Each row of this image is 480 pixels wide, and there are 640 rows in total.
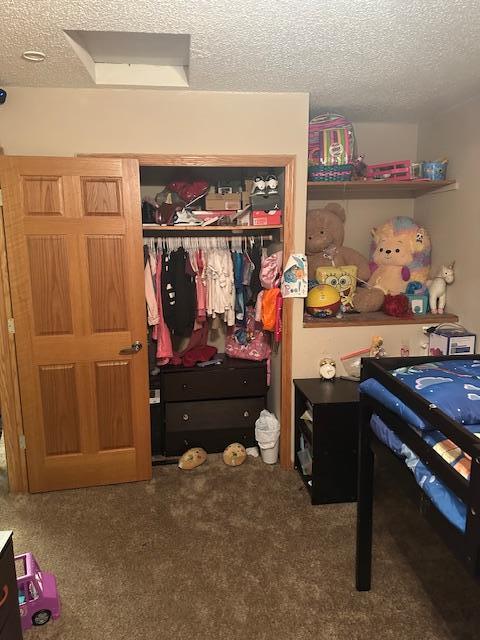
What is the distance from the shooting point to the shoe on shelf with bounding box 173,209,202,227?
9.75ft

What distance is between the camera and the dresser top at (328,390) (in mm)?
2676

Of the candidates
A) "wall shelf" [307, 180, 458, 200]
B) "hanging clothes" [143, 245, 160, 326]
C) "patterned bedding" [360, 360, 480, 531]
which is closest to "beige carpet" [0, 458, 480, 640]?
"patterned bedding" [360, 360, 480, 531]

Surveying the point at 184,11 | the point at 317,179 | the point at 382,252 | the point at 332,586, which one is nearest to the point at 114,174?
the point at 184,11

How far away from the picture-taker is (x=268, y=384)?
3.43m

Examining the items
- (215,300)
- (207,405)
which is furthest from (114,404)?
(215,300)

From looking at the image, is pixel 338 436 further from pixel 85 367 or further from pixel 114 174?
pixel 114 174

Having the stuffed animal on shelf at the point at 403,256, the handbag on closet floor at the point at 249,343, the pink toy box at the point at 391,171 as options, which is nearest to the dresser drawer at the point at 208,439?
the handbag on closet floor at the point at 249,343

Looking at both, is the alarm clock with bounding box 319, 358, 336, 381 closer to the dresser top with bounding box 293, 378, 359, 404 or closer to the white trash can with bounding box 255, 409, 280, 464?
the dresser top with bounding box 293, 378, 359, 404

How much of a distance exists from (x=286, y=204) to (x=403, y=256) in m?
1.01

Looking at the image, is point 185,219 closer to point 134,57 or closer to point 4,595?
point 134,57

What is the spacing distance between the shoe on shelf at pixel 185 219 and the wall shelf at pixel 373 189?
30.1 inches

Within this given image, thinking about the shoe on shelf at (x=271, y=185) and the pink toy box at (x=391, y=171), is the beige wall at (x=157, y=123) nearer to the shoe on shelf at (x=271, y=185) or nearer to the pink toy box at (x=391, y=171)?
the shoe on shelf at (x=271, y=185)

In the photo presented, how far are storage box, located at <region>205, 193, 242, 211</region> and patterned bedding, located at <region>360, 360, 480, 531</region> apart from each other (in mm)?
1718

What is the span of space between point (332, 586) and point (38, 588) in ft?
4.16
